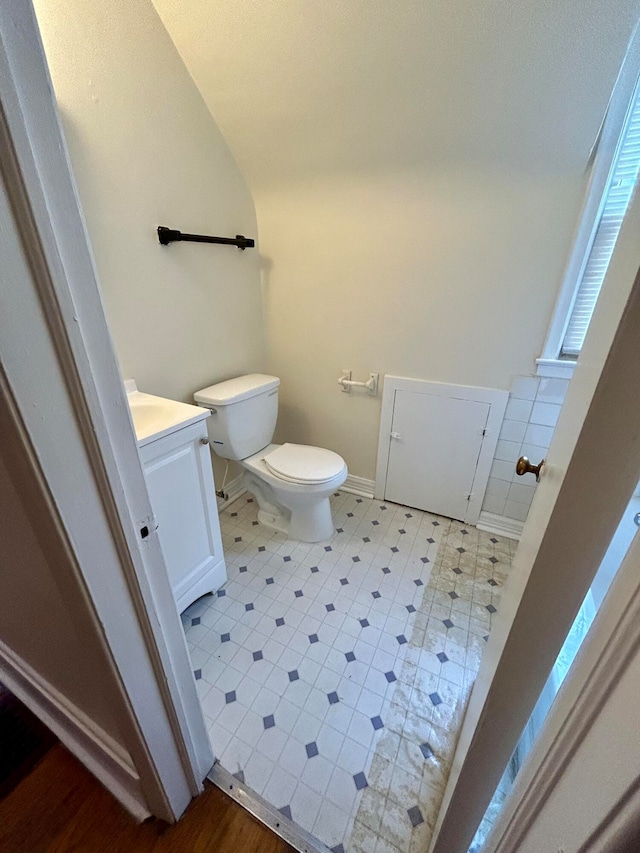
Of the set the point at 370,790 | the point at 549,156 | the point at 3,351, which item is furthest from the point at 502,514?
the point at 3,351

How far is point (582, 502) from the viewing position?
1.23 ft

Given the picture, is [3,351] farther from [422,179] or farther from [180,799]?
[422,179]

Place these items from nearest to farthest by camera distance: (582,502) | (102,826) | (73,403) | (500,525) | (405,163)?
(582,502), (73,403), (102,826), (405,163), (500,525)

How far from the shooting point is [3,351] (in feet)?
1.31

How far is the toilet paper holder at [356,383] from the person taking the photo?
6.36 feet

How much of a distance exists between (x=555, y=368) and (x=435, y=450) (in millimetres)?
679

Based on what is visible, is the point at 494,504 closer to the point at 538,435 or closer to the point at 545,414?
the point at 538,435

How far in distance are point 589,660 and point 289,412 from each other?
2.04 metres

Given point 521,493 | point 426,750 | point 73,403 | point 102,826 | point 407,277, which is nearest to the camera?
point 73,403

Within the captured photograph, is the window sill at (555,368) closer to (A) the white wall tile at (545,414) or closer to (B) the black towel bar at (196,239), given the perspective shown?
(A) the white wall tile at (545,414)

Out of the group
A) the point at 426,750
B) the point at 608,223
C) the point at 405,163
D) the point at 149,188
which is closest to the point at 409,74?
the point at 405,163

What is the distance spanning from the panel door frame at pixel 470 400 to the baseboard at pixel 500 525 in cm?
4

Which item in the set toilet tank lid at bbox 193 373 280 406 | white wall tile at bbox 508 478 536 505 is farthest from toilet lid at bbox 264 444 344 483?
white wall tile at bbox 508 478 536 505

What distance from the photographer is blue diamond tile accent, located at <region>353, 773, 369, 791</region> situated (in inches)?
38.9
